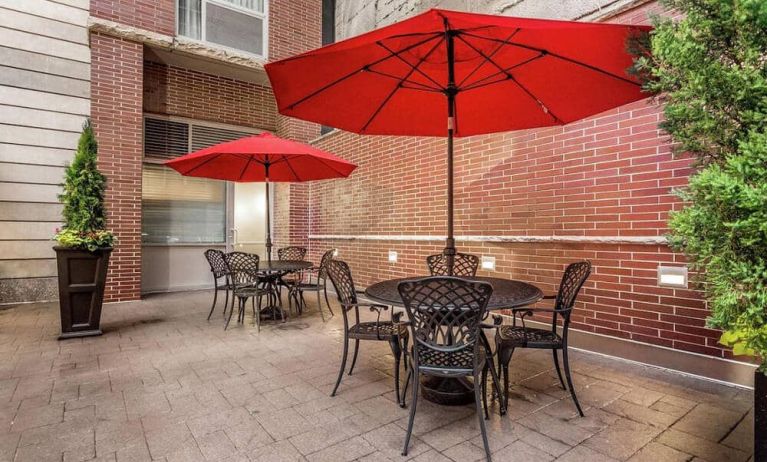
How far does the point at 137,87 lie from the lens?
19.2 ft

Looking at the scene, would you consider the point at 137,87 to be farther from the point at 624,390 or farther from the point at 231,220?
the point at 624,390

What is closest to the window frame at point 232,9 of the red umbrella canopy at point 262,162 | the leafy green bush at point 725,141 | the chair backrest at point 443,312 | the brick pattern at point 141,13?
the brick pattern at point 141,13

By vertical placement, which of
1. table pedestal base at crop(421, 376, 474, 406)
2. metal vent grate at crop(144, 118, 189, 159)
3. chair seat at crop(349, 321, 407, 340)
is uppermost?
metal vent grate at crop(144, 118, 189, 159)

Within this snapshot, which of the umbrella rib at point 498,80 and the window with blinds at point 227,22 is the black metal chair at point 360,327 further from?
the window with blinds at point 227,22

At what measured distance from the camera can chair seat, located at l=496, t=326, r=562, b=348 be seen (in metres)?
2.31

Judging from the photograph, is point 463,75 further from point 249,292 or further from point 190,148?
point 190,148

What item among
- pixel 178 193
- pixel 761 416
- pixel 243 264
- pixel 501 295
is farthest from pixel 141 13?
pixel 761 416

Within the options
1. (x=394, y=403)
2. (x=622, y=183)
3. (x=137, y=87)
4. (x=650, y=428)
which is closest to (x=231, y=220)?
(x=137, y=87)

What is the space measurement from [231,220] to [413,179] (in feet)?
13.4

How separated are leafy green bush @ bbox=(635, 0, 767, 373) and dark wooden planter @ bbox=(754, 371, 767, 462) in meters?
0.10

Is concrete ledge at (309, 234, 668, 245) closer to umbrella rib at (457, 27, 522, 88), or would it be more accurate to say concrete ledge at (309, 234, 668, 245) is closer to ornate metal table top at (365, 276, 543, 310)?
ornate metal table top at (365, 276, 543, 310)

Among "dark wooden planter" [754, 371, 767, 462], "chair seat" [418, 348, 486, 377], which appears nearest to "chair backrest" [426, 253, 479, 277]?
"chair seat" [418, 348, 486, 377]

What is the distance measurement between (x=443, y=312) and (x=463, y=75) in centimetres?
174

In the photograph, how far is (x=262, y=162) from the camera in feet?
16.2
